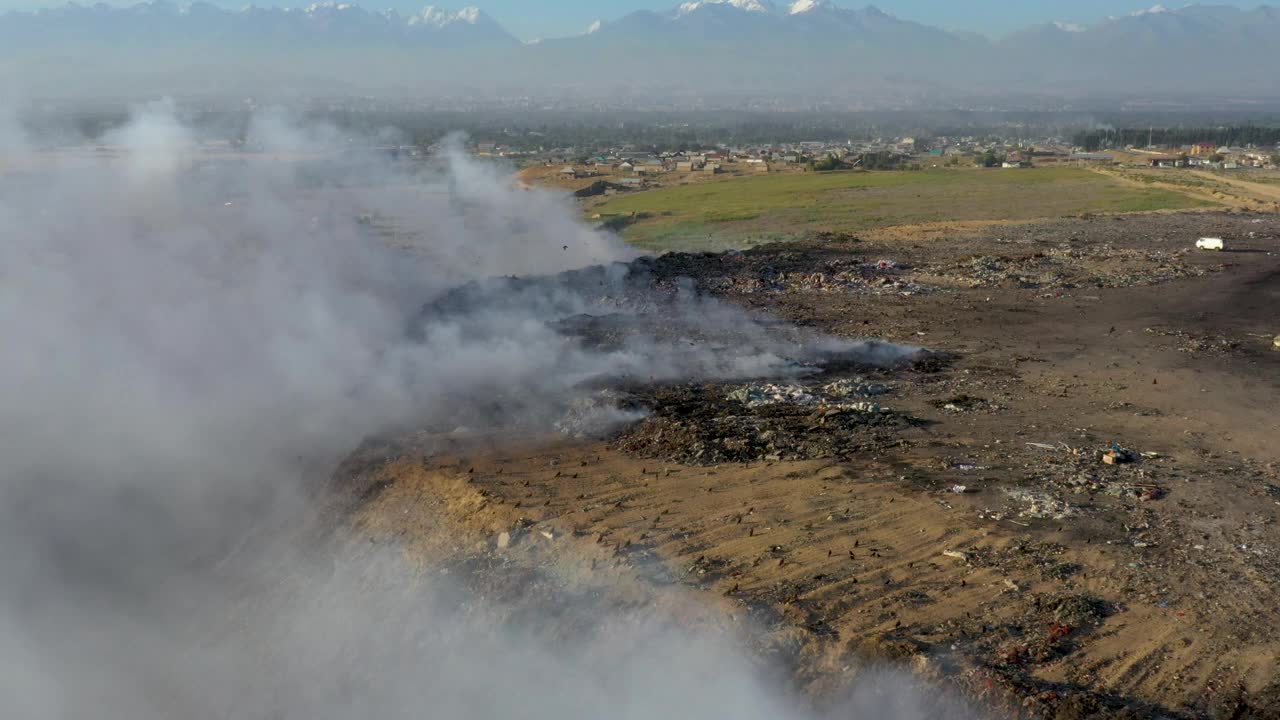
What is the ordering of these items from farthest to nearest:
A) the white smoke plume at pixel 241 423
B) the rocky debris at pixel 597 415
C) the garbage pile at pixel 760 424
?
1. the rocky debris at pixel 597 415
2. the garbage pile at pixel 760 424
3. the white smoke plume at pixel 241 423

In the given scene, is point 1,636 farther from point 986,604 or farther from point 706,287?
point 706,287

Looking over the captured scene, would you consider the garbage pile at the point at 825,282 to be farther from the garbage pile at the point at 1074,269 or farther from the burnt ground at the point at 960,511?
the burnt ground at the point at 960,511

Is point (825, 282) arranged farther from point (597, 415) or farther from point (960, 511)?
point (960, 511)

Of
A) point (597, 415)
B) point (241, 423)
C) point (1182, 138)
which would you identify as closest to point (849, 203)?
point (597, 415)

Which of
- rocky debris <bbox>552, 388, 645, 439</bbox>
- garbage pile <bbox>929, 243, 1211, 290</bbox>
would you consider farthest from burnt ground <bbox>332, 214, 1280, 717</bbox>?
garbage pile <bbox>929, 243, 1211, 290</bbox>

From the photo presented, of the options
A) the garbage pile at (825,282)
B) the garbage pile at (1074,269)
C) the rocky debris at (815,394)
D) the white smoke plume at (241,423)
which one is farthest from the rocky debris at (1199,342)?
the white smoke plume at (241,423)

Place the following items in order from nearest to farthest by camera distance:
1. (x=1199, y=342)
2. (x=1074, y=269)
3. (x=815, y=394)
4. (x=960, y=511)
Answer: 1. (x=960, y=511)
2. (x=815, y=394)
3. (x=1199, y=342)
4. (x=1074, y=269)
